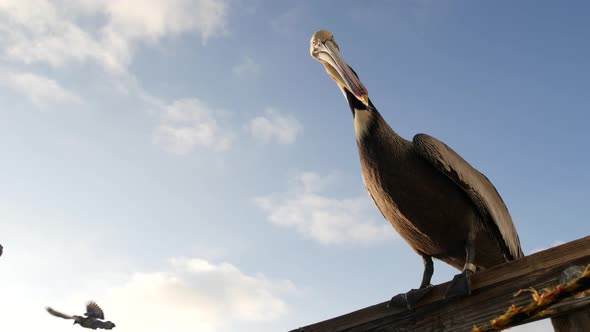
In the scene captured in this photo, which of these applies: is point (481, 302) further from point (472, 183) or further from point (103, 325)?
point (103, 325)

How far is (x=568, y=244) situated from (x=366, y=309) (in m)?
1.26

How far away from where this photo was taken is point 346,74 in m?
4.88

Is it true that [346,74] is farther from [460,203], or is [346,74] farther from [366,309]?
[366,309]

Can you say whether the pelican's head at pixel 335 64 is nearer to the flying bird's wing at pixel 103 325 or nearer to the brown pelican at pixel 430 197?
the brown pelican at pixel 430 197

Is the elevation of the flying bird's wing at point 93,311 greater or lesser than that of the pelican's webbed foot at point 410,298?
greater

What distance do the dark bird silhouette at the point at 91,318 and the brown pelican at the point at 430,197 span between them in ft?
29.7

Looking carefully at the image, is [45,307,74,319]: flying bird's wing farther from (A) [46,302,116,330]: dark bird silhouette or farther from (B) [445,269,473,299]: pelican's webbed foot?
(B) [445,269,473,299]: pelican's webbed foot

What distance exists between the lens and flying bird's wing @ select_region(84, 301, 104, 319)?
11623mm

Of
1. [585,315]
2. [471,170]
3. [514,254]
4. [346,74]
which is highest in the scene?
[346,74]

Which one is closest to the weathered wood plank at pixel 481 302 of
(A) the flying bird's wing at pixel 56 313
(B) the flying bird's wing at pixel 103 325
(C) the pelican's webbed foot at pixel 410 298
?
(C) the pelican's webbed foot at pixel 410 298

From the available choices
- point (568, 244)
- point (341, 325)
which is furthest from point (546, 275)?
point (341, 325)

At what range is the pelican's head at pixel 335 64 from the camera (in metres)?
4.61

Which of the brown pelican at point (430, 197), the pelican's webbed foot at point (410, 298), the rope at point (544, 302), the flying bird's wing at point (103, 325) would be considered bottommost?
the rope at point (544, 302)

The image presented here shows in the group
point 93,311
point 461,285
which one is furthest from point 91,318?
point 461,285
